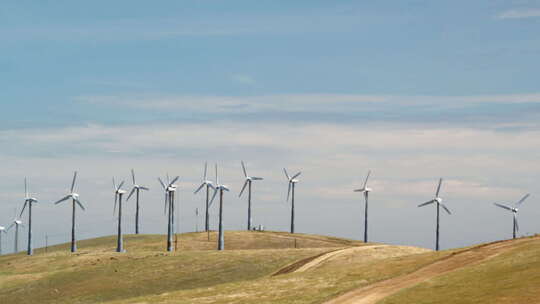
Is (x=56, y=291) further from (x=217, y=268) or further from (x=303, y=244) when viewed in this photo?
(x=303, y=244)

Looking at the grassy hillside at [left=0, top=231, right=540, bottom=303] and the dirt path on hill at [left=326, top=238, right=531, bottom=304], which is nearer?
the grassy hillside at [left=0, top=231, right=540, bottom=303]

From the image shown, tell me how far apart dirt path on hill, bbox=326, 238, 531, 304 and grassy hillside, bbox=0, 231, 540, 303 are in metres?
0.14

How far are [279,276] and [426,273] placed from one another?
21.4 m

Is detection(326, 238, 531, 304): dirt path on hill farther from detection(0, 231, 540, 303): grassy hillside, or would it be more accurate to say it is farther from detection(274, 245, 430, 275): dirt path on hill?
detection(274, 245, 430, 275): dirt path on hill

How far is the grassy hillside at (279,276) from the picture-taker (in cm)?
5494

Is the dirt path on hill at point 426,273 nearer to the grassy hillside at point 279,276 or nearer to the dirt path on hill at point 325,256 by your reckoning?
the grassy hillside at point 279,276

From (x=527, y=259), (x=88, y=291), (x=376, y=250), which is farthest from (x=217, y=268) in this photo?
(x=527, y=259)

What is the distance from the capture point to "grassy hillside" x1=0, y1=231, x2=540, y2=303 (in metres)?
54.9

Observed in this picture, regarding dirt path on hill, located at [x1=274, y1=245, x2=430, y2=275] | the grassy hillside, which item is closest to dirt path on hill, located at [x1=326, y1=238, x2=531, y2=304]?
the grassy hillside

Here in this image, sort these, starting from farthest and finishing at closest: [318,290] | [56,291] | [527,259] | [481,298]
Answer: [56,291], [318,290], [527,259], [481,298]

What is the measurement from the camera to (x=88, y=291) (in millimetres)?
93875

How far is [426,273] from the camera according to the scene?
6350cm

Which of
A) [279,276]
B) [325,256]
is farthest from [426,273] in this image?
[325,256]

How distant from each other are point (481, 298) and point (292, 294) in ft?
68.1
